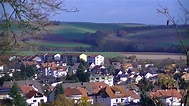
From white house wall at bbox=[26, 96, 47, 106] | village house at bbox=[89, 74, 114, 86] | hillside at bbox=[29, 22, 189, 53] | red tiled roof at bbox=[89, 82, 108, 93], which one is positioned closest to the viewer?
white house wall at bbox=[26, 96, 47, 106]

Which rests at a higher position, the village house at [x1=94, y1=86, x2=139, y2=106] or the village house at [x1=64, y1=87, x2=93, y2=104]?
the village house at [x1=64, y1=87, x2=93, y2=104]

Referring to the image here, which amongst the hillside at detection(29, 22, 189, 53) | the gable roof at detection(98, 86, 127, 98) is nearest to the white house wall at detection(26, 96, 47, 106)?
the gable roof at detection(98, 86, 127, 98)

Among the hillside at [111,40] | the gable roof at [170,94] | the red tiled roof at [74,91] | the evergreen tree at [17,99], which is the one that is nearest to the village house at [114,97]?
the red tiled roof at [74,91]

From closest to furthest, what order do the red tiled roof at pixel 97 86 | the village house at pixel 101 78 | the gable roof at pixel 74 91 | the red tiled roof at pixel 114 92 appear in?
the gable roof at pixel 74 91, the red tiled roof at pixel 114 92, the red tiled roof at pixel 97 86, the village house at pixel 101 78

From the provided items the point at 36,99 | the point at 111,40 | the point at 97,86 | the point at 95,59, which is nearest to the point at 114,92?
the point at 97,86

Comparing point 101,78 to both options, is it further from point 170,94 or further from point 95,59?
point 170,94

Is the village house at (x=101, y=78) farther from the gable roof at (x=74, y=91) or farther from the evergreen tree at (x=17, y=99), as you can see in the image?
the evergreen tree at (x=17, y=99)

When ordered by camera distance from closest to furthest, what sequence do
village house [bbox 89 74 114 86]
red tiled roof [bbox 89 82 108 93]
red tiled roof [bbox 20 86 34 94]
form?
red tiled roof [bbox 20 86 34 94] < red tiled roof [bbox 89 82 108 93] < village house [bbox 89 74 114 86]

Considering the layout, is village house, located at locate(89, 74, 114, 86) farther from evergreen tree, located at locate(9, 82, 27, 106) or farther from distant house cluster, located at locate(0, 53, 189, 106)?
evergreen tree, located at locate(9, 82, 27, 106)

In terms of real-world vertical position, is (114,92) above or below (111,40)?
above

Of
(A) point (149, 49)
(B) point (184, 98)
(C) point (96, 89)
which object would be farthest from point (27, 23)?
(A) point (149, 49)

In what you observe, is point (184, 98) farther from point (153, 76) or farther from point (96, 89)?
point (153, 76)
